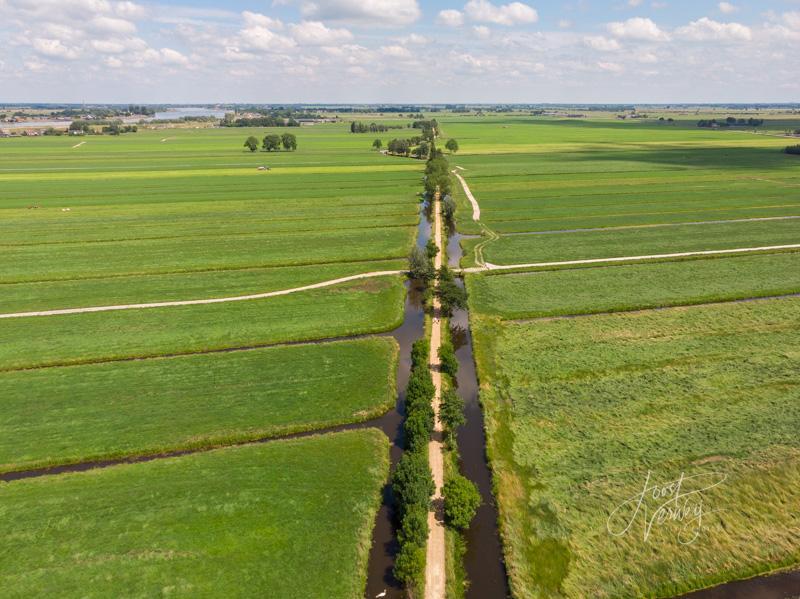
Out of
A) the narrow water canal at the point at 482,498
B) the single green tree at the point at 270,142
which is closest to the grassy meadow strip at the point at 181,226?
the narrow water canal at the point at 482,498

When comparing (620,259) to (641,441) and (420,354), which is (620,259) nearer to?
(641,441)

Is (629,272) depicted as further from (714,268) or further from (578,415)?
(578,415)

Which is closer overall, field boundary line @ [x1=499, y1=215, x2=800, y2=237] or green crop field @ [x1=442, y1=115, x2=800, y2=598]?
green crop field @ [x1=442, y1=115, x2=800, y2=598]

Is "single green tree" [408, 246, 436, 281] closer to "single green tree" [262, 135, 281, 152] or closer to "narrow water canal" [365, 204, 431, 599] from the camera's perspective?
"narrow water canal" [365, 204, 431, 599]

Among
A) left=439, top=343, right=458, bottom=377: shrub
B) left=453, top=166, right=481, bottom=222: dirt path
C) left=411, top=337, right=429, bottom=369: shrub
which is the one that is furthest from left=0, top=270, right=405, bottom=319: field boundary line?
left=453, top=166, right=481, bottom=222: dirt path

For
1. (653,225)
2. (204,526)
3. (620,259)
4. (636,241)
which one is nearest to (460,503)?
(204,526)

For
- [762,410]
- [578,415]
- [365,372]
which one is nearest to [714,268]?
[762,410]
